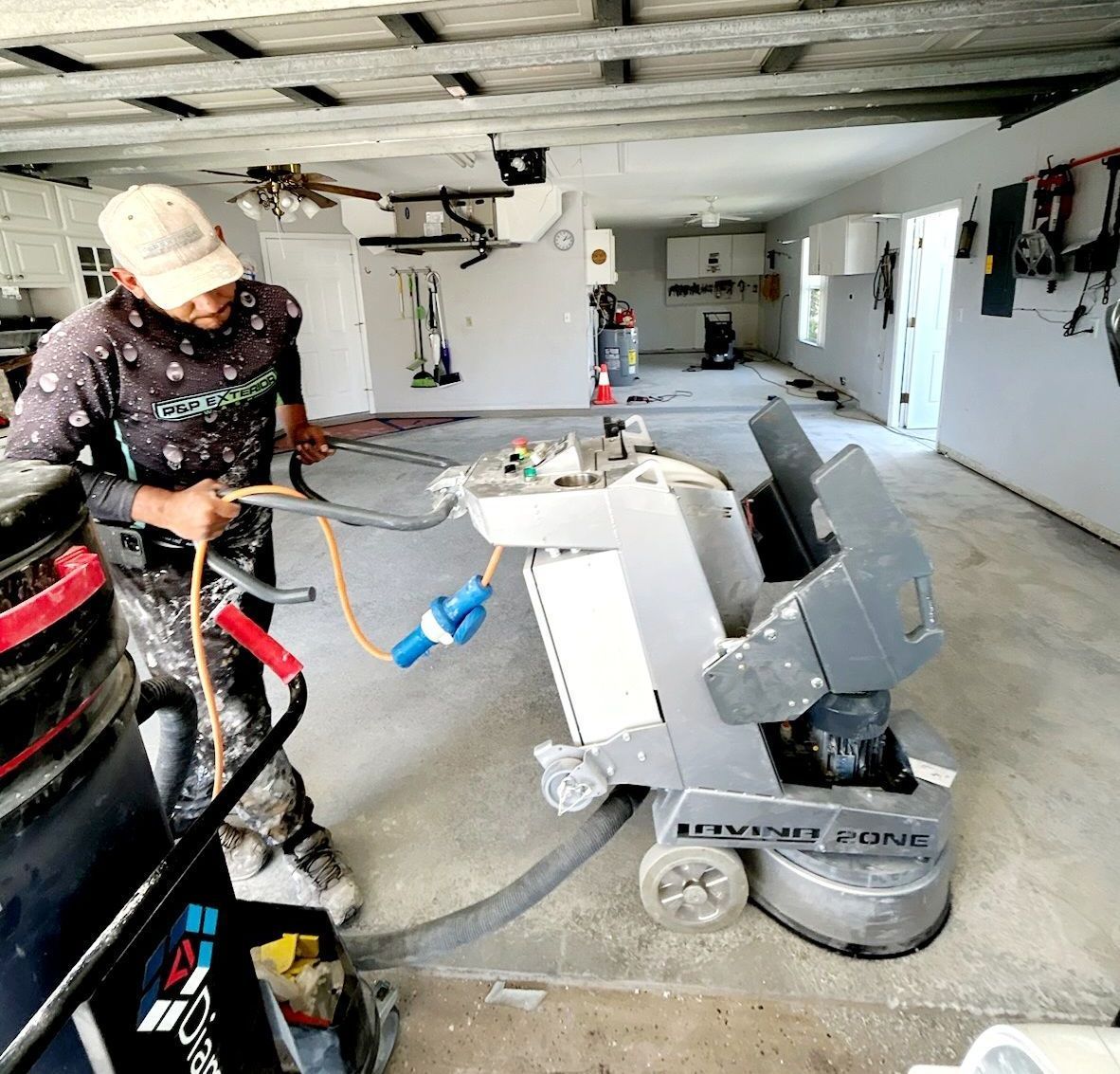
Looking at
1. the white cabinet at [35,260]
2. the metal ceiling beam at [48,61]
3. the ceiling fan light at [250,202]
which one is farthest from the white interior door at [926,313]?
the white cabinet at [35,260]

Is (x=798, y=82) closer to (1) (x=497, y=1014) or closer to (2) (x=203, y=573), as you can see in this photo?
(2) (x=203, y=573)

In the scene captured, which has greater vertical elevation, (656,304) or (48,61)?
(48,61)

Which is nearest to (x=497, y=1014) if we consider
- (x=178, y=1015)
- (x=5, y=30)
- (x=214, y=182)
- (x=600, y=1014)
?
(x=600, y=1014)

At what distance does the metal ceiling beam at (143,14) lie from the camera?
2.16 meters

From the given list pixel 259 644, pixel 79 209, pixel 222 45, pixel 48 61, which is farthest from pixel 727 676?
pixel 79 209

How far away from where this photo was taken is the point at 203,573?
5.29 ft

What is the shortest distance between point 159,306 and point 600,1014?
1.64 metres

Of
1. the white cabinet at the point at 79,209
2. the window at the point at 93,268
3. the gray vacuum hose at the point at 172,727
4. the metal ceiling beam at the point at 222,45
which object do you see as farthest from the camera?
the window at the point at 93,268

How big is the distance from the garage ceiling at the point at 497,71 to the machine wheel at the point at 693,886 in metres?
2.51

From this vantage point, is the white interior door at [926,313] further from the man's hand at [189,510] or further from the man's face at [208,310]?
the man's hand at [189,510]

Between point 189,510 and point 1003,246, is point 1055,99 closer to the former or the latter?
point 1003,246

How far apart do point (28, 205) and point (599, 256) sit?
16.7 feet

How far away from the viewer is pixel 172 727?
1.09 m

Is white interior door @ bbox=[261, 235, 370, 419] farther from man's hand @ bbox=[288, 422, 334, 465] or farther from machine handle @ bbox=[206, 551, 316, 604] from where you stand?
machine handle @ bbox=[206, 551, 316, 604]
